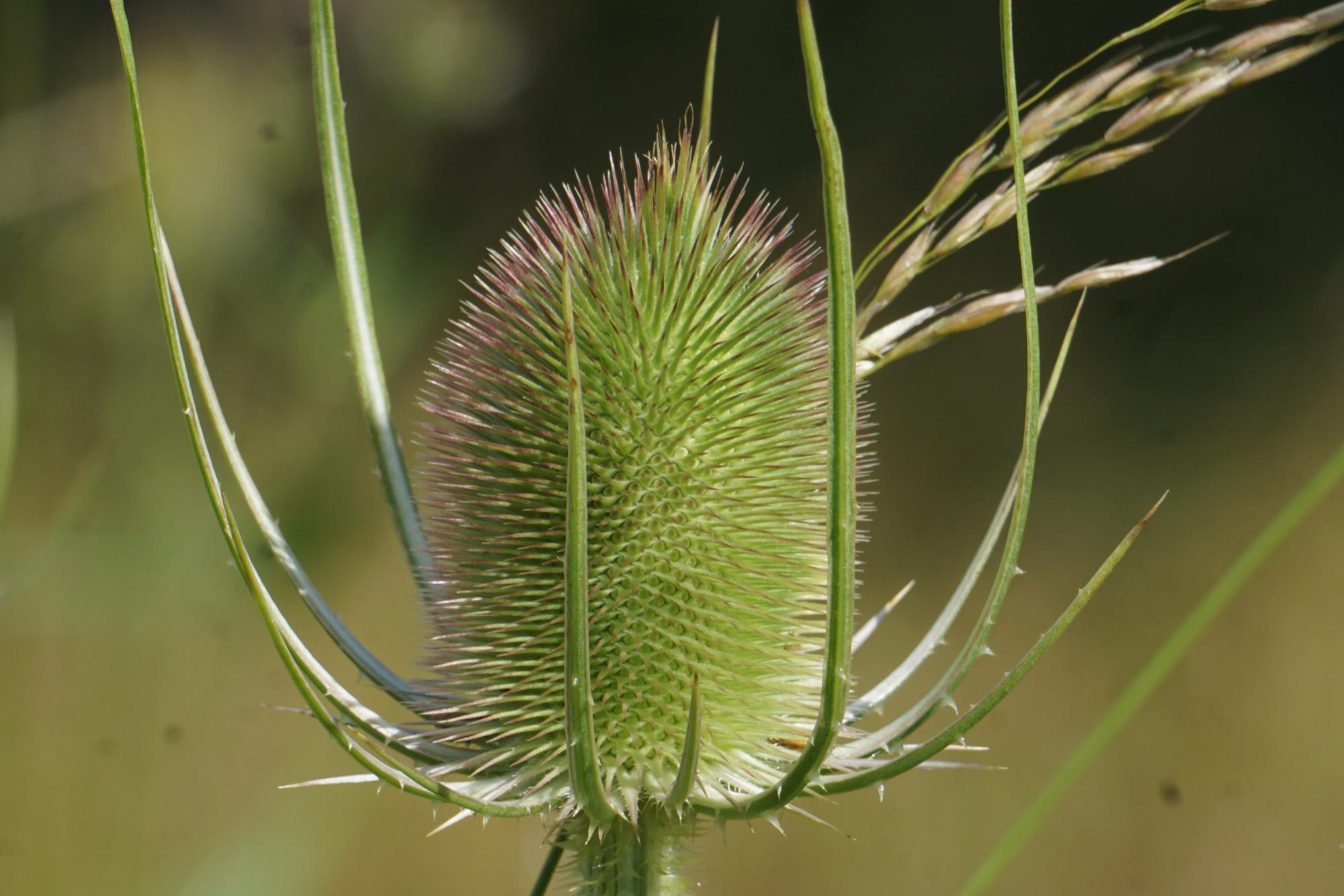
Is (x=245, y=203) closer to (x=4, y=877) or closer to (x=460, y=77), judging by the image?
(x=460, y=77)

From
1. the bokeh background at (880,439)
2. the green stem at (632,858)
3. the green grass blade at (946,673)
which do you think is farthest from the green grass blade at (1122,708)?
the bokeh background at (880,439)

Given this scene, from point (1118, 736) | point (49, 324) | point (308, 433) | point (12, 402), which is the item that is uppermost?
point (49, 324)

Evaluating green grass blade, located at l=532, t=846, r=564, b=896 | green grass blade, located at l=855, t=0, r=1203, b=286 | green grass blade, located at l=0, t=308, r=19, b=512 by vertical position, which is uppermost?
green grass blade, located at l=855, t=0, r=1203, b=286

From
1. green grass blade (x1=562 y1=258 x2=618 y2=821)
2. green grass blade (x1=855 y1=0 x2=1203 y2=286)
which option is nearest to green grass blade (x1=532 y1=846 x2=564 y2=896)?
green grass blade (x1=562 y1=258 x2=618 y2=821)

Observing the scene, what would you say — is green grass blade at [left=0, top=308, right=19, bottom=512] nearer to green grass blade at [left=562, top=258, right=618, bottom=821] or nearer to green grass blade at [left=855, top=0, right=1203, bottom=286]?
green grass blade at [left=562, top=258, right=618, bottom=821]

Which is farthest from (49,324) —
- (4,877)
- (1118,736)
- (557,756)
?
(1118,736)

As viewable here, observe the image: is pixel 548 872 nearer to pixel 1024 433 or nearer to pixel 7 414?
pixel 1024 433

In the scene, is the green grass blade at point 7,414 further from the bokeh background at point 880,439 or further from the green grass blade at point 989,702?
the bokeh background at point 880,439
